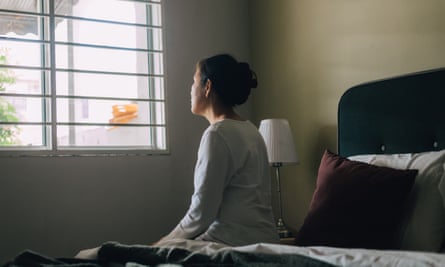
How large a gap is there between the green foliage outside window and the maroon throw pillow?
1.71 meters

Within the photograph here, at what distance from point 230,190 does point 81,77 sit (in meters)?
1.47

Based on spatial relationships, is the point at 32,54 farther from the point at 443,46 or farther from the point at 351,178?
the point at 443,46

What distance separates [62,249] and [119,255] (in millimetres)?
1552

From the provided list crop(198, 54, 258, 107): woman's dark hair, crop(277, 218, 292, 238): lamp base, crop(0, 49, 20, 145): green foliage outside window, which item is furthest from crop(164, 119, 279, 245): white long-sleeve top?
crop(0, 49, 20, 145): green foliage outside window

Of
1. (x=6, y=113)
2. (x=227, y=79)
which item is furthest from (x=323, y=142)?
(x=6, y=113)

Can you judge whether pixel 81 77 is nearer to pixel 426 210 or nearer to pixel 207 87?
pixel 207 87

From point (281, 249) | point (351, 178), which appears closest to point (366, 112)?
point (351, 178)

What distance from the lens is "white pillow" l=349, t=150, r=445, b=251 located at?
5.69 feet

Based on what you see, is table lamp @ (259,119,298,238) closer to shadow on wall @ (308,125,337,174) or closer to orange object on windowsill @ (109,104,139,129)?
shadow on wall @ (308,125,337,174)

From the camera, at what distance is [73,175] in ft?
9.43

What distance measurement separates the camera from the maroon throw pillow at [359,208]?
1.77m

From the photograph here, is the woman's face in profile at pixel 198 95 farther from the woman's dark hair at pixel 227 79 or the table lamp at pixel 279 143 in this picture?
the table lamp at pixel 279 143

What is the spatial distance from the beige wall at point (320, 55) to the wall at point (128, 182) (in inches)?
10.4

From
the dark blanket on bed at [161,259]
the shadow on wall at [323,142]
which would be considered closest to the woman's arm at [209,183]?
the dark blanket on bed at [161,259]
